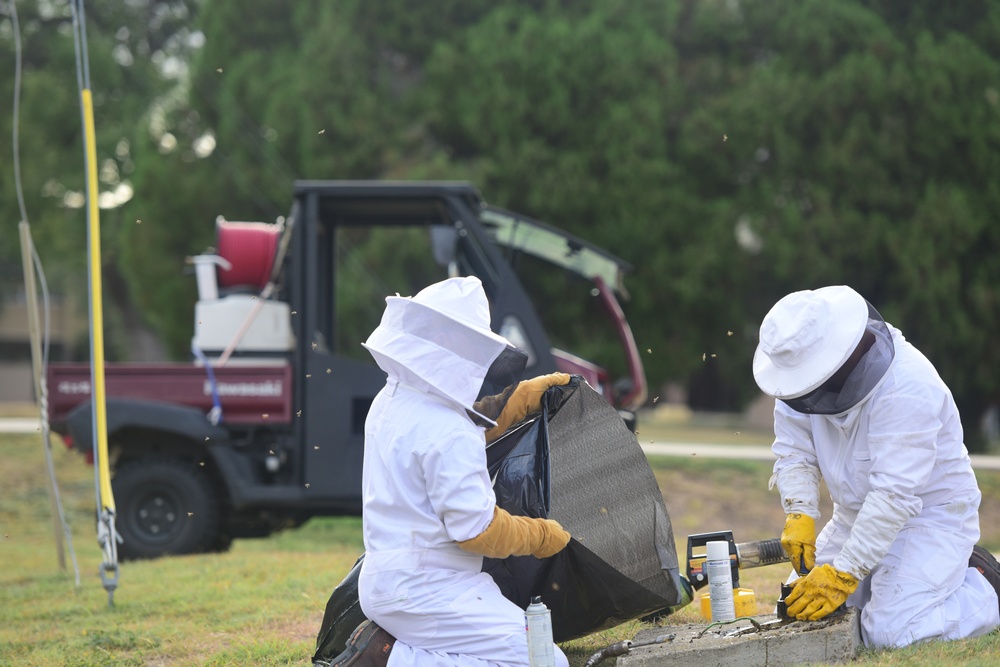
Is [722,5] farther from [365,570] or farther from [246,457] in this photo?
[365,570]

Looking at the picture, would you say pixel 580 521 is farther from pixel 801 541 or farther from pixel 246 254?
pixel 246 254

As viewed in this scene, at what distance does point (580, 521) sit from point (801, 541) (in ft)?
3.37

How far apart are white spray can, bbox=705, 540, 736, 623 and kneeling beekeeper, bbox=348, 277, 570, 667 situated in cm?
98

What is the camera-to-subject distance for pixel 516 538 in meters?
3.62

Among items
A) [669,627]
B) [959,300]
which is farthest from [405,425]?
[959,300]

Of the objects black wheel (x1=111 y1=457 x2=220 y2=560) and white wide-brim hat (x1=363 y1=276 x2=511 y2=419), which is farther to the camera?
black wheel (x1=111 y1=457 x2=220 y2=560)

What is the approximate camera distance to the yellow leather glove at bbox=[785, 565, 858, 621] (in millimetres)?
4102

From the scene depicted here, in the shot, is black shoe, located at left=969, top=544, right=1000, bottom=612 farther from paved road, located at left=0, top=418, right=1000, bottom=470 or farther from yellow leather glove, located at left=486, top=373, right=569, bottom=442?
paved road, located at left=0, top=418, right=1000, bottom=470

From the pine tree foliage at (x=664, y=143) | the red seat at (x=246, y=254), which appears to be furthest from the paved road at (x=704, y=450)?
the red seat at (x=246, y=254)

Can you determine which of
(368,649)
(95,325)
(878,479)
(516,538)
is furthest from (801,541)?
(95,325)

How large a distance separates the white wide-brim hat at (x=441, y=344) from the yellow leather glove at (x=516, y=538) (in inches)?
16.9

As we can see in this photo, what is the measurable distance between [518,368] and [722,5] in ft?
55.0

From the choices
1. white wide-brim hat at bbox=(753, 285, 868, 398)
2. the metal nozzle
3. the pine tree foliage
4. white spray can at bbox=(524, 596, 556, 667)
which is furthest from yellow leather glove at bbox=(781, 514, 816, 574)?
the pine tree foliage

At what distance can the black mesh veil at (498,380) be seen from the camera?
3715 millimetres
